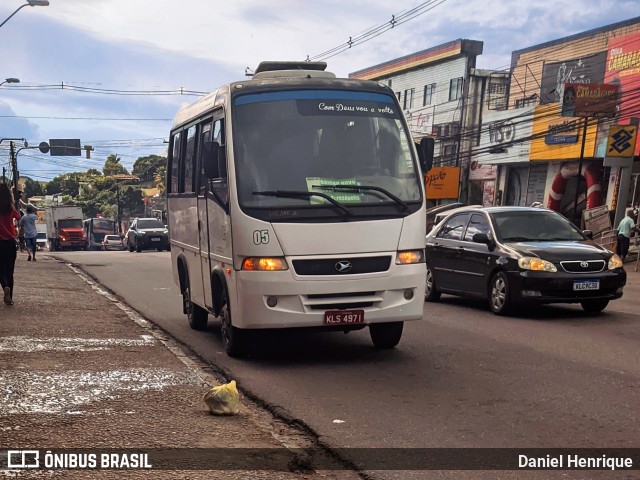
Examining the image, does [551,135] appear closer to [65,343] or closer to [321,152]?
[321,152]

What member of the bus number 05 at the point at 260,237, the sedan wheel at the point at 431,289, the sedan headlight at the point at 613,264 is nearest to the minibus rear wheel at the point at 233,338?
the bus number 05 at the point at 260,237

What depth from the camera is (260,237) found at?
707 centimetres

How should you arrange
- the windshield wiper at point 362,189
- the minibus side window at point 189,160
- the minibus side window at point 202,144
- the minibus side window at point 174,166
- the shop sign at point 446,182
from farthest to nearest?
the shop sign at point 446,182, the minibus side window at point 174,166, the minibus side window at point 189,160, the minibus side window at point 202,144, the windshield wiper at point 362,189

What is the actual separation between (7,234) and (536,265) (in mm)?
7787

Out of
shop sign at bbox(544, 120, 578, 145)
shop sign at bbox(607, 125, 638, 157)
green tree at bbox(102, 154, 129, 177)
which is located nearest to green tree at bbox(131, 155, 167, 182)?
green tree at bbox(102, 154, 129, 177)

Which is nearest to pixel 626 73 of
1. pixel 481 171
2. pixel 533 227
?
pixel 481 171

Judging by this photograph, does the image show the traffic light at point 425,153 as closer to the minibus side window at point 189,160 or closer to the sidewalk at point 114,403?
the minibus side window at point 189,160

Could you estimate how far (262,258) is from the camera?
7.06 m

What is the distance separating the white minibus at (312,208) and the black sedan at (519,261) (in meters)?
3.43

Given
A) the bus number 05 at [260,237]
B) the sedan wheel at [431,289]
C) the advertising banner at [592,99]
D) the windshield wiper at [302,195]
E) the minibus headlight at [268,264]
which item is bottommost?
the sedan wheel at [431,289]

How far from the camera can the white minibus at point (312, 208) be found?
7.09 meters

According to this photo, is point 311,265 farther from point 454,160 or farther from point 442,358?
point 454,160

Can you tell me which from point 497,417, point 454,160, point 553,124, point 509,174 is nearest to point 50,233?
point 454,160

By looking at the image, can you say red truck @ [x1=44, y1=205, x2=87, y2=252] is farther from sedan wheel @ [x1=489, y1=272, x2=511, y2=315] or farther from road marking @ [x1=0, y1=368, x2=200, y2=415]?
road marking @ [x1=0, y1=368, x2=200, y2=415]
